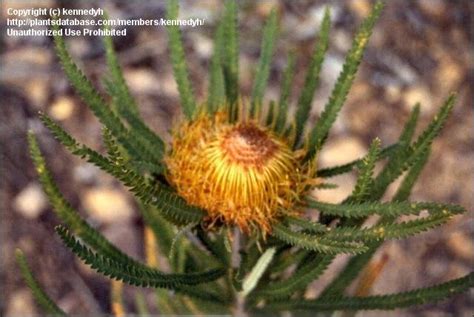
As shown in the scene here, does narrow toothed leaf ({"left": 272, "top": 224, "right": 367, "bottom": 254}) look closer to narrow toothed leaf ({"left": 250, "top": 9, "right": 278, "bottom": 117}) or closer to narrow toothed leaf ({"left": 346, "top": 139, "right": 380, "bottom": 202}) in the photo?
narrow toothed leaf ({"left": 346, "top": 139, "right": 380, "bottom": 202})

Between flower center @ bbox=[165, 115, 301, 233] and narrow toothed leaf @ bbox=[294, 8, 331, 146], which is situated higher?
narrow toothed leaf @ bbox=[294, 8, 331, 146]

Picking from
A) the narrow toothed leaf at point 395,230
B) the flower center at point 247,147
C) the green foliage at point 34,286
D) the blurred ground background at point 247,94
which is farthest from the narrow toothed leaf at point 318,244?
the blurred ground background at point 247,94

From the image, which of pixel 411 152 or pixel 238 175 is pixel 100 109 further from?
pixel 411 152

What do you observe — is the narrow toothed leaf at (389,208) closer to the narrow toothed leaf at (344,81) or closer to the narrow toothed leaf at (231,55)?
the narrow toothed leaf at (344,81)

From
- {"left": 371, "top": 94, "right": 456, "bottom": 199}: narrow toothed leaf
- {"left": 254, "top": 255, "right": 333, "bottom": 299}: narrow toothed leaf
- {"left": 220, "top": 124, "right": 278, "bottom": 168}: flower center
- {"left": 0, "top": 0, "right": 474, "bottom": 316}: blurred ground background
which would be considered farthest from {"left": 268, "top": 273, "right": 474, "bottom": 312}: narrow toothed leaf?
{"left": 0, "top": 0, "right": 474, "bottom": 316}: blurred ground background

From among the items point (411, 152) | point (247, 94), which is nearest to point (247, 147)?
point (411, 152)

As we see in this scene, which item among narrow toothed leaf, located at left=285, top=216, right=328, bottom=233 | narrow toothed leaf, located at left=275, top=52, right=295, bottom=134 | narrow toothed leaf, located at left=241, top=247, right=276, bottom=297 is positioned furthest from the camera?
narrow toothed leaf, located at left=275, top=52, right=295, bottom=134
